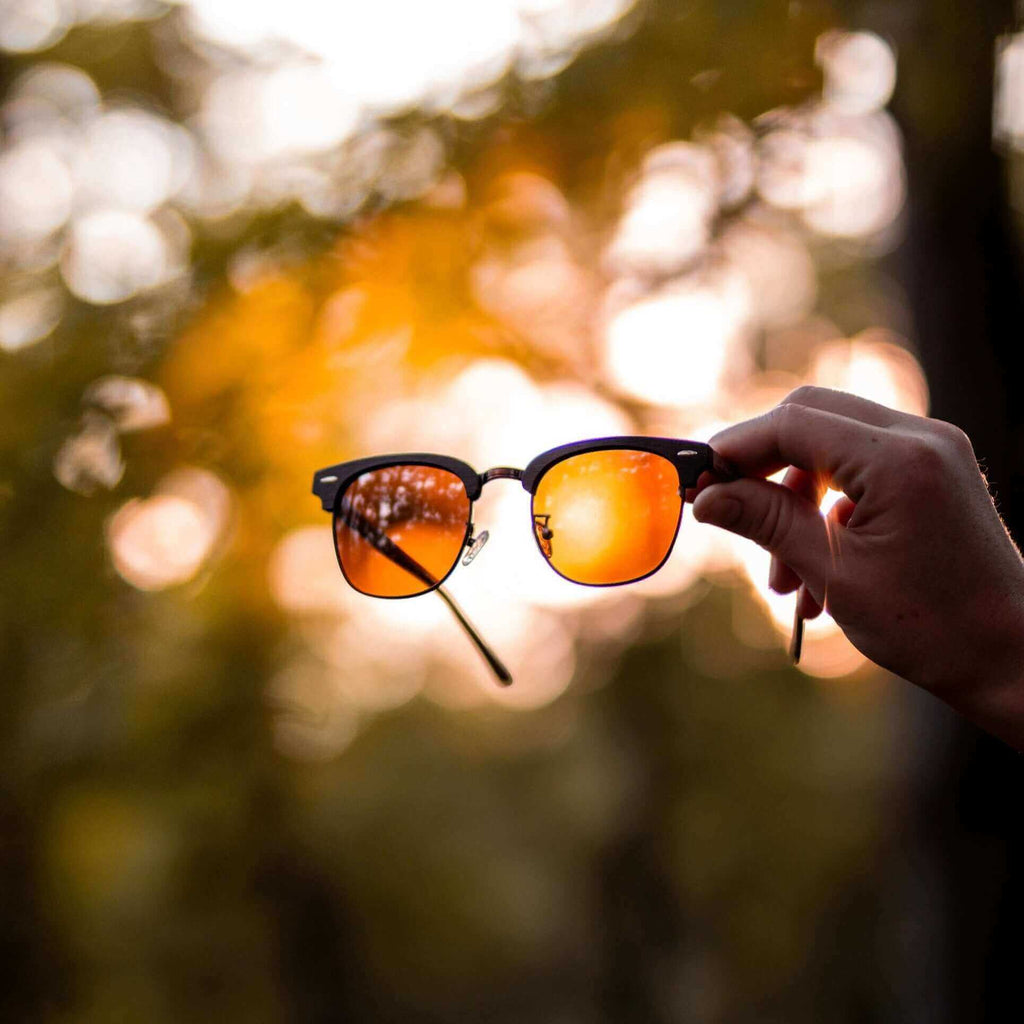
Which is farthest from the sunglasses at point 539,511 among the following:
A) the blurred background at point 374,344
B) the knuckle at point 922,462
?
the blurred background at point 374,344

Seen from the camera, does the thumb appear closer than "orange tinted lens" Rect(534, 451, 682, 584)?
Yes

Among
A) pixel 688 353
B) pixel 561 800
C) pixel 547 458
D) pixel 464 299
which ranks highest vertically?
pixel 547 458

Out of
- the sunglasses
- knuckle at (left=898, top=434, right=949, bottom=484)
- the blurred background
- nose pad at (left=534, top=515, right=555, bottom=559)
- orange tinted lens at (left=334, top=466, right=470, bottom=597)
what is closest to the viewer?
knuckle at (left=898, top=434, right=949, bottom=484)

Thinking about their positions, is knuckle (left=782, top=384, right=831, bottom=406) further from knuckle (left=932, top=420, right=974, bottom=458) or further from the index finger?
knuckle (left=932, top=420, right=974, bottom=458)

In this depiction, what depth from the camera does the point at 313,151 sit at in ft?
16.4

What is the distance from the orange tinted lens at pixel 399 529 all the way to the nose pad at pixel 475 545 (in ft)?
0.10

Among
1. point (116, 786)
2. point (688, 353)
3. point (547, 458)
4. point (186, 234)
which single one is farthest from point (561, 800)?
point (547, 458)

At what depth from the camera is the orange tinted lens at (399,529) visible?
2039mm

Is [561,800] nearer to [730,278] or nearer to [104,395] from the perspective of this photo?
[730,278]

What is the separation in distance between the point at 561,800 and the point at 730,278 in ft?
31.7

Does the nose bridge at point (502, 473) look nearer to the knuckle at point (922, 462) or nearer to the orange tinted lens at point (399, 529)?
the orange tinted lens at point (399, 529)

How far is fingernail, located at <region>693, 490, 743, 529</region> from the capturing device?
1.60 m

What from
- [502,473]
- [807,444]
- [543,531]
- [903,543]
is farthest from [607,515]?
[903,543]

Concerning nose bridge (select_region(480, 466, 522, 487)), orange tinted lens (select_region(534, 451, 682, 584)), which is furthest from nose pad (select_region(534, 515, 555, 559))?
nose bridge (select_region(480, 466, 522, 487))
